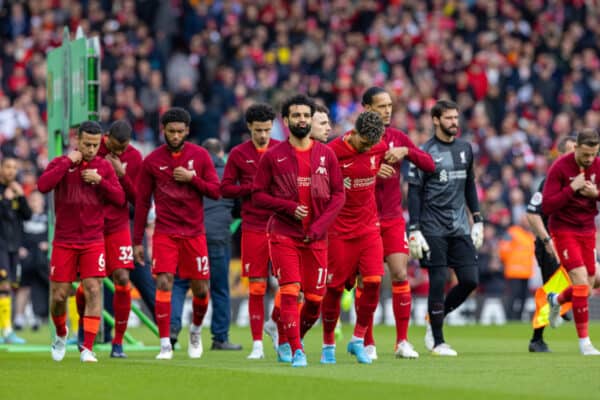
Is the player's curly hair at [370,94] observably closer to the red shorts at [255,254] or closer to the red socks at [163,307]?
the red shorts at [255,254]

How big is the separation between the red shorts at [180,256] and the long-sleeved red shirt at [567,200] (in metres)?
3.57

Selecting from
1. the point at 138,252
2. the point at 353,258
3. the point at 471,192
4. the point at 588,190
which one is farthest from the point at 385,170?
the point at 138,252

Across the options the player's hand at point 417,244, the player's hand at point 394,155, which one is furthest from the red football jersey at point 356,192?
the player's hand at point 417,244

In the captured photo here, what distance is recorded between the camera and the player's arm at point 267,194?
43.2 ft

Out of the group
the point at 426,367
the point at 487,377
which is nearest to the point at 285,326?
the point at 426,367

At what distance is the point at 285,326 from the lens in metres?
13.2

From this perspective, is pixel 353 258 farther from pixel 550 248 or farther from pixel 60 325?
pixel 550 248

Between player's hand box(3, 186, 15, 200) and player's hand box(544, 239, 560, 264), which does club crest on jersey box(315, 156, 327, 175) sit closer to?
player's hand box(544, 239, 560, 264)

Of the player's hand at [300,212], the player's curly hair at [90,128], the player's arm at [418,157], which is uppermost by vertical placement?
the player's curly hair at [90,128]

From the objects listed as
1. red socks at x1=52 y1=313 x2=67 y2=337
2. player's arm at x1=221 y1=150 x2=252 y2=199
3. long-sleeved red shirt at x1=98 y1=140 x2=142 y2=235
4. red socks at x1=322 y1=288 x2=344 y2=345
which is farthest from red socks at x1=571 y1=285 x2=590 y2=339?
red socks at x1=52 y1=313 x2=67 y2=337

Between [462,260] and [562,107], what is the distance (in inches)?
739

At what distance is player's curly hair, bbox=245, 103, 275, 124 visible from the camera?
15.5m

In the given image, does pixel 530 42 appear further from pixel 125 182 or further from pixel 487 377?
pixel 487 377

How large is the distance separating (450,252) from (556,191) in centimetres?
130
